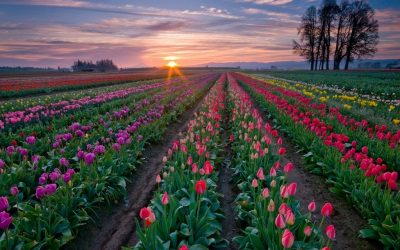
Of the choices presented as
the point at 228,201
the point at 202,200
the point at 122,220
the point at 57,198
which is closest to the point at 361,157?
the point at 228,201

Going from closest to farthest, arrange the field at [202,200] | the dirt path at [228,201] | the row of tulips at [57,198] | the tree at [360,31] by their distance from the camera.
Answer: the field at [202,200]
the row of tulips at [57,198]
the dirt path at [228,201]
the tree at [360,31]

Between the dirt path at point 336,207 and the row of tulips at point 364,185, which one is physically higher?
the row of tulips at point 364,185

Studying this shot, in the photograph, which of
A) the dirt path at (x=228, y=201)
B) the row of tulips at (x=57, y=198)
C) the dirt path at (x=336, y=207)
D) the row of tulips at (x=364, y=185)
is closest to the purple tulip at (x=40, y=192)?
the row of tulips at (x=57, y=198)

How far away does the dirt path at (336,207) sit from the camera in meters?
3.95

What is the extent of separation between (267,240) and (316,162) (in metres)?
4.00

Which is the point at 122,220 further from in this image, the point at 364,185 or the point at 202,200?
the point at 364,185

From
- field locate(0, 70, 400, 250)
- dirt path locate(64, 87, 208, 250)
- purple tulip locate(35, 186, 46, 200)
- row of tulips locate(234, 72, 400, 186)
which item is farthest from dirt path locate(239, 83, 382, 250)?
purple tulip locate(35, 186, 46, 200)

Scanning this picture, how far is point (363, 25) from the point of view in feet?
200

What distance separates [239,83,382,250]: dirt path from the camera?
395 cm

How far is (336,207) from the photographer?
492 cm

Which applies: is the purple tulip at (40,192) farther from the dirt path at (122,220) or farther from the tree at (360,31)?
the tree at (360,31)

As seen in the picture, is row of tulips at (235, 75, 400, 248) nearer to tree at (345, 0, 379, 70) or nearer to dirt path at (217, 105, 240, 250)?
dirt path at (217, 105, 240, 250)

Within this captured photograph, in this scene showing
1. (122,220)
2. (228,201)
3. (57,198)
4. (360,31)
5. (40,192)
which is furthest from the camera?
(360,31)

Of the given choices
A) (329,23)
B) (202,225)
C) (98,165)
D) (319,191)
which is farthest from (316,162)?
(329,23)
